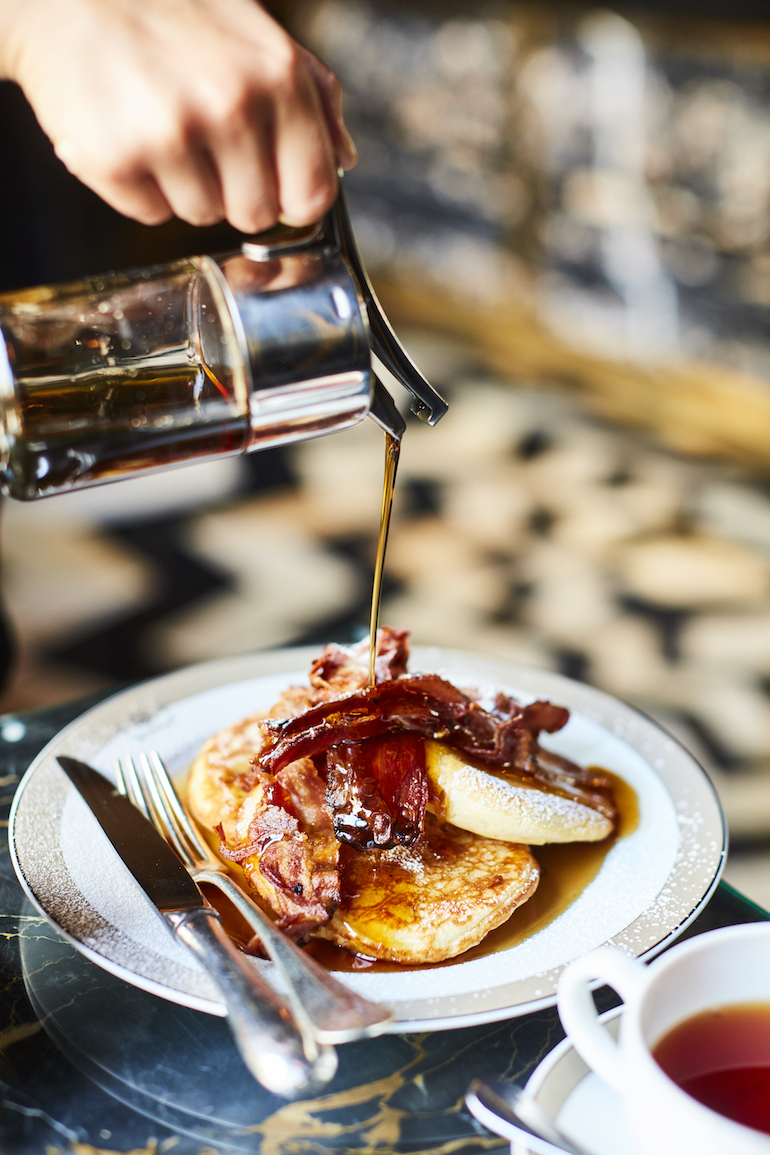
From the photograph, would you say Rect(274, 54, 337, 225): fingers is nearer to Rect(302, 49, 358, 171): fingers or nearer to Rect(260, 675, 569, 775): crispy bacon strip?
Rect(302, 49, 358, 171): fingers

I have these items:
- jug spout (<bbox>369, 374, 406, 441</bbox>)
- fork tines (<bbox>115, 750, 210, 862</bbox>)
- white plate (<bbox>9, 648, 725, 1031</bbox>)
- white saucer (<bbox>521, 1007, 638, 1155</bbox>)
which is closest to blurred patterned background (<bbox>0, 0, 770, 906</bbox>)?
white plate (<bbox>9, 648, 725, 1031</bbox>)

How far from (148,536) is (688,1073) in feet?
6.93

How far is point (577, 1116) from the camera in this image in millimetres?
484

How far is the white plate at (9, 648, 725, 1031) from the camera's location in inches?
21.9

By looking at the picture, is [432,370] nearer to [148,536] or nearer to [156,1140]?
[148,536]

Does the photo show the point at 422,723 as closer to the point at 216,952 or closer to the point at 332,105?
the point at 216,952

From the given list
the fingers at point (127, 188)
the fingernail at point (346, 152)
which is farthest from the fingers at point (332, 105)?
the fingers at point (127, 188)

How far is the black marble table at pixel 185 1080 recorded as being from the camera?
1.71 feet

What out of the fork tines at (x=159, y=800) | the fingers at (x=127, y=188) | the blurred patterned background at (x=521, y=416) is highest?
the fingers at (x=127, y=188)

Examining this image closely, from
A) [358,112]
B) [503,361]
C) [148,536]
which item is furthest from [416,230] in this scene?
[148,536]

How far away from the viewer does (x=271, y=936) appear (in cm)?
55

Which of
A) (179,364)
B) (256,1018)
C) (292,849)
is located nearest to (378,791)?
(292,849)

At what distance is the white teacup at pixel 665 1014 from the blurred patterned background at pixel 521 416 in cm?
63

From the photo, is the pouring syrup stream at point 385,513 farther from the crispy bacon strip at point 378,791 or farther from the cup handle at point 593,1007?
the cup handle at point 593,1007
